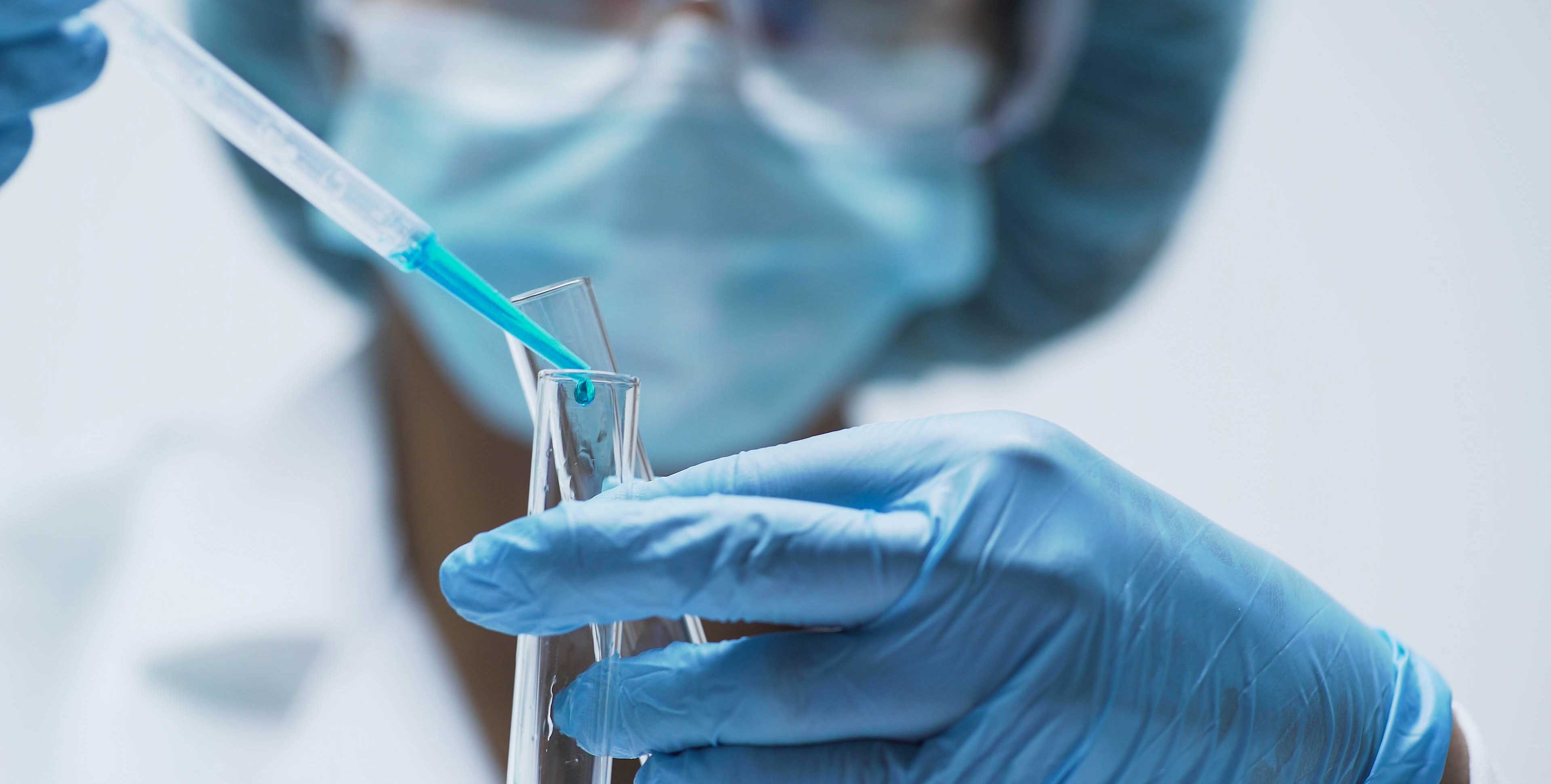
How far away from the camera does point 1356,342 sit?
76.0 inches

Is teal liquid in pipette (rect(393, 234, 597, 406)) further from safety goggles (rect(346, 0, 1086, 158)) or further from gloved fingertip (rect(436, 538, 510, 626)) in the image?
safety goggles (rect(346, 0, 1086, 158))

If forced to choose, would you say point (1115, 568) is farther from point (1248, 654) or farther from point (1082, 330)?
point (1082, 330)

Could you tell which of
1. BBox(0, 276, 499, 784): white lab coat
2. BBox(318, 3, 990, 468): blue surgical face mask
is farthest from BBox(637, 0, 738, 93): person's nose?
BBox(0, 276, 499, 784): white lab coat

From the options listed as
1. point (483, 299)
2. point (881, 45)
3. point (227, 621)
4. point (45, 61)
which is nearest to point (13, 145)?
point (45, 61)

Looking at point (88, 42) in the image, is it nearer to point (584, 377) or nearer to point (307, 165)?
point (307, 165)

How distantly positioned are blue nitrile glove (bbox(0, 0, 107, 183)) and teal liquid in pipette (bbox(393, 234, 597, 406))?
335 mm

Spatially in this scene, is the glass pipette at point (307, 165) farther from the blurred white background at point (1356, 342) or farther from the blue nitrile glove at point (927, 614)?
the blurred white background at point (1356, 342)

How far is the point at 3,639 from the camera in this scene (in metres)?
1.65

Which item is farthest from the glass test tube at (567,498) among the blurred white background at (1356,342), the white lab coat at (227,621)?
the blurred white background at (1356,342)

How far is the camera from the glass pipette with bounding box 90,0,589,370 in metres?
0.75

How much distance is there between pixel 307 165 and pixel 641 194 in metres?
0.84

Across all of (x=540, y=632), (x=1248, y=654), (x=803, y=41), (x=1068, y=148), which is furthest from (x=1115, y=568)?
(x=1068, y=148)

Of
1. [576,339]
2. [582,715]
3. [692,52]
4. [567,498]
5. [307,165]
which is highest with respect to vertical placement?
[692,52]

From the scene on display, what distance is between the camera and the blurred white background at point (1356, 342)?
1899 millimetres
